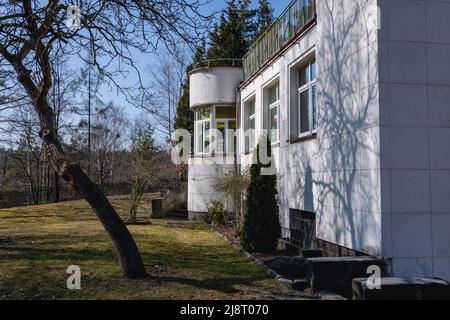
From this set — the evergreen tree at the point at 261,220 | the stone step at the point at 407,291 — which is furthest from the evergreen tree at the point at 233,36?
the stone step at the point at 407,291

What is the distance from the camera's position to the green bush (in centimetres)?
1667

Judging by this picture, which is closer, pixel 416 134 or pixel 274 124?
pixel 416 134

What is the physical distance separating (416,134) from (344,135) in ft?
4.48

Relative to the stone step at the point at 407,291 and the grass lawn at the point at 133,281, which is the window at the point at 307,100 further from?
the stone step at the point at 407,291

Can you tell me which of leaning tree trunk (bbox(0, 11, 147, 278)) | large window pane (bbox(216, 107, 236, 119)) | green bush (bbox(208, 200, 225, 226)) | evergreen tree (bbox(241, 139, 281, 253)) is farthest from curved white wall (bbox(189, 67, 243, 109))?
leaning tree trunk (bbox(0, 11, 147, 278))

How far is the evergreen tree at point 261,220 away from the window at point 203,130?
8.66m

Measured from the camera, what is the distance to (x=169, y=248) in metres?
10.5

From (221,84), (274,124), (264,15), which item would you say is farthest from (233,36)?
(274,124)

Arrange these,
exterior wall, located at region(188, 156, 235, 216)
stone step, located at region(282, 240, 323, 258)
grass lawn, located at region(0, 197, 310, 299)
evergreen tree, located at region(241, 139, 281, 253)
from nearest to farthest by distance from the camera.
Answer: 1. grass lawn, located at region(0, 197, 310, 299)
2. stone step, located at region(282, 240, 323, 258)
3. evergreen tree, located at region(241, 139, 281, 253)
4. exterior wall, located at region(188, 156, 235, 216)

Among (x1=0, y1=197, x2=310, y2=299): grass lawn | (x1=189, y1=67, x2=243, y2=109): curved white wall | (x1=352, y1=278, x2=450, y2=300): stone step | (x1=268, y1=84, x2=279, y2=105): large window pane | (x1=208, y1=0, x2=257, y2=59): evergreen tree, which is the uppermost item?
(x1=208, y1=0, x2=257, y2=59): evergreen tree

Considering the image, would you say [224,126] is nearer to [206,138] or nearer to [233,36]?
[206,138]

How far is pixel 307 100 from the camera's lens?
35.4 ft

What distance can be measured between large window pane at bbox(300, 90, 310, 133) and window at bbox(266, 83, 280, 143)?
1.99m

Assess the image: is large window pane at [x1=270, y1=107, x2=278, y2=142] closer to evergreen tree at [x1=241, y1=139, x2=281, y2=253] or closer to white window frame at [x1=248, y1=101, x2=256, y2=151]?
white window frame at [x1=248, y1=101, x2=256, y2=151]
